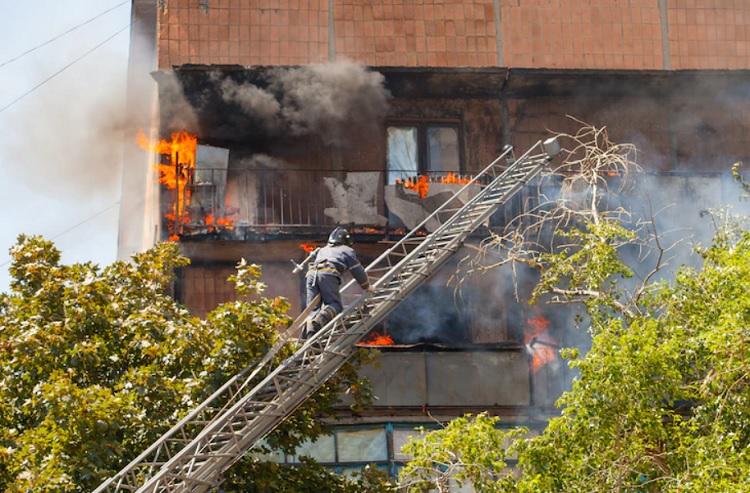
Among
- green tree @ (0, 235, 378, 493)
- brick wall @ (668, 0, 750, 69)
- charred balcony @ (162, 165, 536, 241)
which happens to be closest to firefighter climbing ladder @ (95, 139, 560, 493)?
green tree @ (0, 235, 378, 493)

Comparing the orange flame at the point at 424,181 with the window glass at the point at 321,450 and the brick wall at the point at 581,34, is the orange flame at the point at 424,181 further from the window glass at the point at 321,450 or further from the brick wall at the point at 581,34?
the window glass at the point at 321,450

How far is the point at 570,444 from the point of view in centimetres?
1969

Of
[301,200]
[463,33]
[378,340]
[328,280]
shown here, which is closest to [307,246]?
[301,200]

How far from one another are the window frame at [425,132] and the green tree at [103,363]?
8.93 metres

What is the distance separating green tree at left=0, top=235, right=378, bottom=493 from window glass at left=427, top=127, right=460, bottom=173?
892cm

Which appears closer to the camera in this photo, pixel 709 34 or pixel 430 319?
pixel 430 319

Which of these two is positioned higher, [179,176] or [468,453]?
[179,176]

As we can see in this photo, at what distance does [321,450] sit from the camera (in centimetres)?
2739

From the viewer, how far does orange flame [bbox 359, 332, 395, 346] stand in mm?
29422

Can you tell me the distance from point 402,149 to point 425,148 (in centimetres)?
44

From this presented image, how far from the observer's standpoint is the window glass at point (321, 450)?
27.3 meters

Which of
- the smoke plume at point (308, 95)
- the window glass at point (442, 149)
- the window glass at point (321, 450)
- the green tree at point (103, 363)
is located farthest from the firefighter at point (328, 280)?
the window glass at point (442, 149)

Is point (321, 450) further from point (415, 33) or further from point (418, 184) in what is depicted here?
point (415, 33)

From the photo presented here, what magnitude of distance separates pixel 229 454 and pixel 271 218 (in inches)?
430
